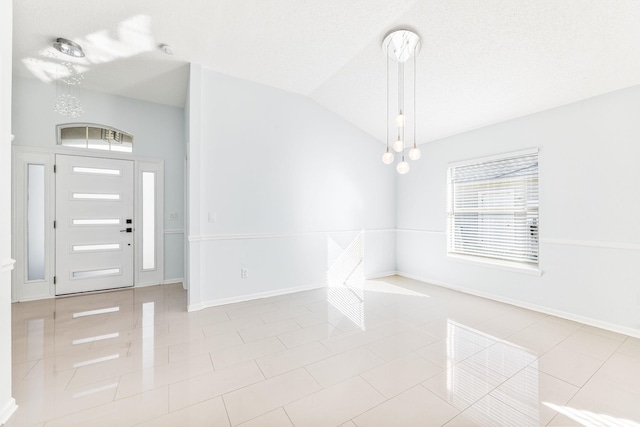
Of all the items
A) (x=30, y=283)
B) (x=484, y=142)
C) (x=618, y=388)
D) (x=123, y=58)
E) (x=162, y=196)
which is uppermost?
(x=123, y=58)

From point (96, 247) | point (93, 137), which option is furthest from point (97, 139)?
point (96, 247)

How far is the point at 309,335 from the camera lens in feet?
9.02

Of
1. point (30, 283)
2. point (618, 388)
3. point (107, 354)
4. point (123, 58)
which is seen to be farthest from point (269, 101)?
point (618, 388)

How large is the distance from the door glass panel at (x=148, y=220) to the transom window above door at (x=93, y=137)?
1.89 feet

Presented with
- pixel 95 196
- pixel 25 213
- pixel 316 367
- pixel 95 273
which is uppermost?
pixel 95 196

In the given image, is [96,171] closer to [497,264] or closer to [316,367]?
[316,367]

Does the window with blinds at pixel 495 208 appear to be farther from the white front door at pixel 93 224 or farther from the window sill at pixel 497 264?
the white front door at pixel 93 224

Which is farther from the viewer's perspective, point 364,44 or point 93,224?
point 93,224

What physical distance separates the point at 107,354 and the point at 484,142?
5241 millimetres

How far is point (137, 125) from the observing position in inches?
176

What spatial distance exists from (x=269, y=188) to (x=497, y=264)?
3523mm

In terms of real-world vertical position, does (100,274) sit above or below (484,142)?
below

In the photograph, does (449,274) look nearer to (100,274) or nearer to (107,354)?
(107,354)

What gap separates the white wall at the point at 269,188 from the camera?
11.5ft
